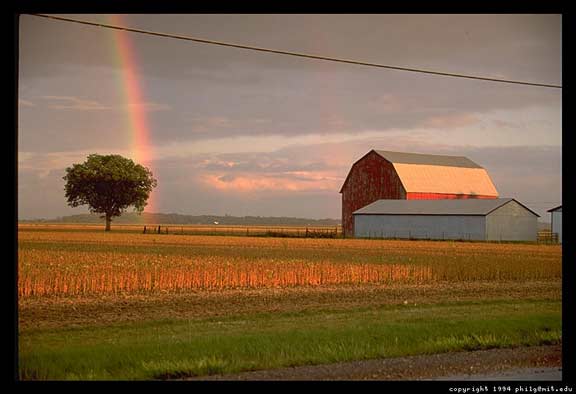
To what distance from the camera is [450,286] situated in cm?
2995

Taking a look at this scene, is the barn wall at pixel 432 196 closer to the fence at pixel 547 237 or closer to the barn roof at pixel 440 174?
the barn roof at pixel 440 174

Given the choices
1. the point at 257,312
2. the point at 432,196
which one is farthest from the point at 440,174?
the point at 257,312

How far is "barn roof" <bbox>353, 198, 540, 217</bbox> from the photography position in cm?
7562

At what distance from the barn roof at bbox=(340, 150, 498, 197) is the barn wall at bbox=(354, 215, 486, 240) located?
7370mm

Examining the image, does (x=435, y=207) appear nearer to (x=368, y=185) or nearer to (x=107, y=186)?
(x=368, y=185)

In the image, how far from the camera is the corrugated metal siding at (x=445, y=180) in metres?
89.8

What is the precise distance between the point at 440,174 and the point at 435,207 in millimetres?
15894

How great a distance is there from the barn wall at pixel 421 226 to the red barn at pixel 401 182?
4.16 metres

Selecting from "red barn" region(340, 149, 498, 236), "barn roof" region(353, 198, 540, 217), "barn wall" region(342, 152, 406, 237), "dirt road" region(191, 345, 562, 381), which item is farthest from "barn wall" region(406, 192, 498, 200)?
"dirt road" region(191, 345, 562, 381)

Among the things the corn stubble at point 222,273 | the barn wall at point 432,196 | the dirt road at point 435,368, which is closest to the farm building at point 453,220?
the barn wall at point 432,196
